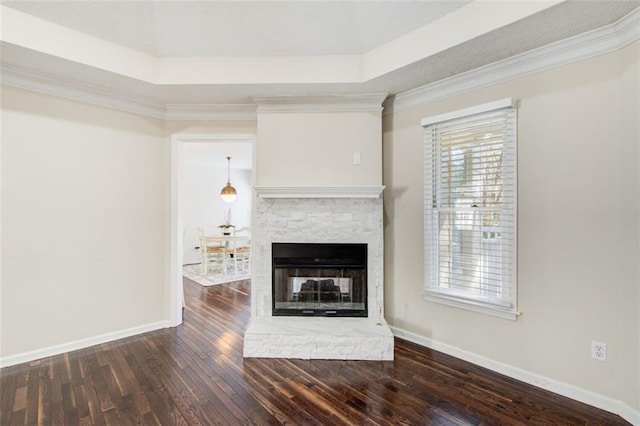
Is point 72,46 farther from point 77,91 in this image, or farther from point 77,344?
point 77,344

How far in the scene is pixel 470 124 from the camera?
263 centimetres

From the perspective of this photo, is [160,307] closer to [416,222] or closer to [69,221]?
[69,221]

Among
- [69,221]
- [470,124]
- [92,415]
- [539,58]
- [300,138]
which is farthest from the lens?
[300,138]

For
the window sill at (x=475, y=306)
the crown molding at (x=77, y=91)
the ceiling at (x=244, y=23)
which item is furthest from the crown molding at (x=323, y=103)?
the window sill at (x=475, y=306)

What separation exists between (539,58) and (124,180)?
395 cm

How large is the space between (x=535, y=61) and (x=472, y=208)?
122 cm

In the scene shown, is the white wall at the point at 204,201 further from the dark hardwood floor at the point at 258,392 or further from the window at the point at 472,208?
the window at the point at 472,208

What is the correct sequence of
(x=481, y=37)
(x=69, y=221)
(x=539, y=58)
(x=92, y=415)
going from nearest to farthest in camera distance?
(x=92, y=415), (x=481, y=37), (x=539, y=58), (x=69, y=221)

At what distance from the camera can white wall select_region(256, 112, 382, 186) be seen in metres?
3.04

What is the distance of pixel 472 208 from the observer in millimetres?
2623

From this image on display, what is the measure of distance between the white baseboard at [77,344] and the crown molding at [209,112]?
7.81 ft

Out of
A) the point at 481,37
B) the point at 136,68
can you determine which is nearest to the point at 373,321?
the point at 481,37

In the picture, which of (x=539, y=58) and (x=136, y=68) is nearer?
(x=539, y=58)

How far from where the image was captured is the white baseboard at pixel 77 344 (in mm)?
2570
